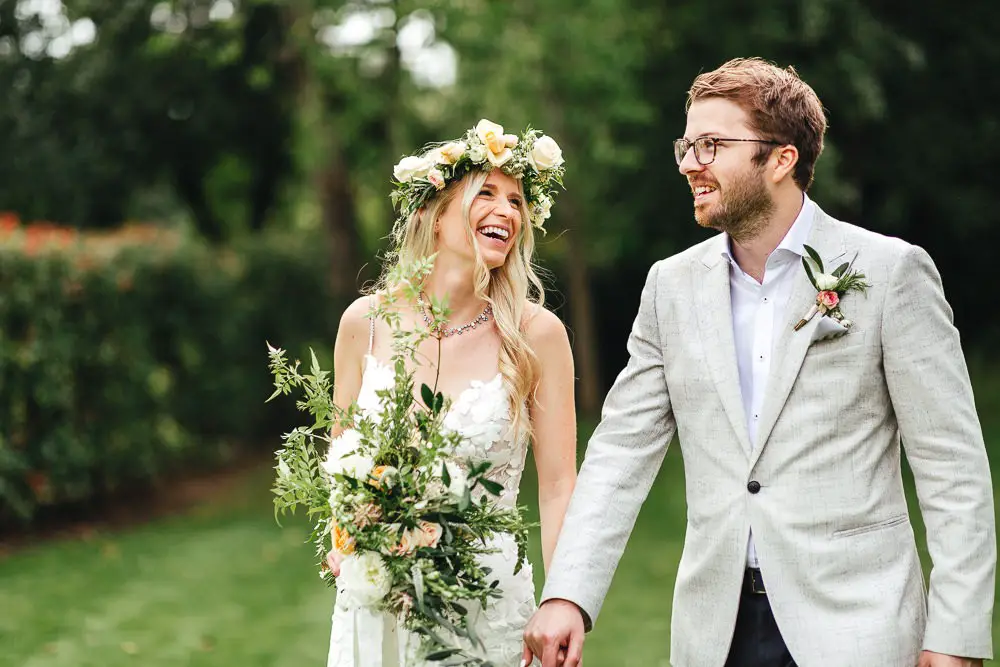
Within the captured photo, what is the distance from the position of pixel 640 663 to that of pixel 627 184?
35.3ft

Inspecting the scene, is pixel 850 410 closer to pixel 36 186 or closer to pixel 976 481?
pixel 976 481

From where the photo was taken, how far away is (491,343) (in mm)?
3893

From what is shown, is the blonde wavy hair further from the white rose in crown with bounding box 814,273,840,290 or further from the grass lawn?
the grass lawn

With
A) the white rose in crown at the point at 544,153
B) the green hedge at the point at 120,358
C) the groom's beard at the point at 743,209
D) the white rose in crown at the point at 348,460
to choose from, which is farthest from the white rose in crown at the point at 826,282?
the green hedge at the point at 120,358

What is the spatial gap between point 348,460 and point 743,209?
4.06 feet

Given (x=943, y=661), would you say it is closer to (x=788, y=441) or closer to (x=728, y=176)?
(x=788, y=441)

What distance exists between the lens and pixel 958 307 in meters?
17.4

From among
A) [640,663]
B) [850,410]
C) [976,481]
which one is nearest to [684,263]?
[850,410]

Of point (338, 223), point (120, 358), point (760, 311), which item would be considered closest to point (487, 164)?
point (760, 311)

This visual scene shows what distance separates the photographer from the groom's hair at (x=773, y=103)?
3104 millimetres

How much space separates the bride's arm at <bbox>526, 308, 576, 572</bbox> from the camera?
3.77 metres

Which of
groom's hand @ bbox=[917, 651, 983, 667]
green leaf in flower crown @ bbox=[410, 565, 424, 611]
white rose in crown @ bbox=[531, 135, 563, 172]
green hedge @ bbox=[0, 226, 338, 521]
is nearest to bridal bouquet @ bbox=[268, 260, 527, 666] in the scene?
green leaf in flower crown @ bbox=[410, 565, 424, 611]

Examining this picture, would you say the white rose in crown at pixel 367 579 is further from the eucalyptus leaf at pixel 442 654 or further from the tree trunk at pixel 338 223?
the tree trunk at pixel 338 223

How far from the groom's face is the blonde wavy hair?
85cm
